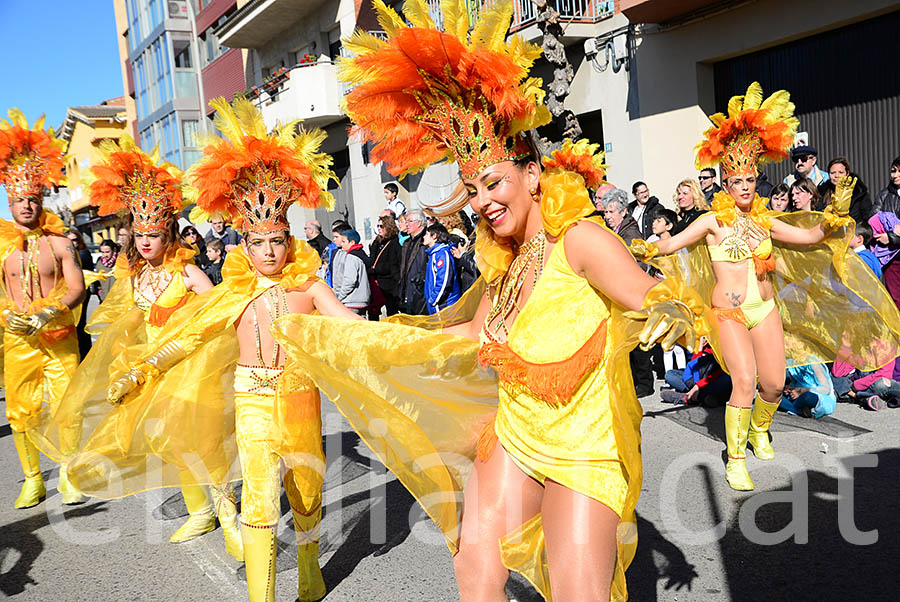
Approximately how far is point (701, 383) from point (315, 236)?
6.49 metres

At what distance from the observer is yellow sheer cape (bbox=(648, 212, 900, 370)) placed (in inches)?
198

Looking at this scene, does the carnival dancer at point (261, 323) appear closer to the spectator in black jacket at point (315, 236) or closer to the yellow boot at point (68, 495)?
the yellow boot at point (68, 495)

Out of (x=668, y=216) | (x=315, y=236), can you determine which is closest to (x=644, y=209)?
(x=668, y=216)

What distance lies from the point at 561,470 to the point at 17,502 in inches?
179

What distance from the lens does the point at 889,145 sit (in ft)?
31.0

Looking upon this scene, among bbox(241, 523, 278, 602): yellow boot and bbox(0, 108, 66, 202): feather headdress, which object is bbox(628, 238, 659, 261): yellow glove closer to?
bbox(241, 523, 278, 602): yellow boot

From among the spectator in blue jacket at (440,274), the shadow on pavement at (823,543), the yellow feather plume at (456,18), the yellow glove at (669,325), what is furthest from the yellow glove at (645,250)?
the spectator in blue jacket at (440,274)

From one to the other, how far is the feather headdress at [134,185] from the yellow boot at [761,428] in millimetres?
4070

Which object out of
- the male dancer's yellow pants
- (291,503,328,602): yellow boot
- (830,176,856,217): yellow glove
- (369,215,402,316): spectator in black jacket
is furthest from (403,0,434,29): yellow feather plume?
(369,215,402,316): spectator in black jacket

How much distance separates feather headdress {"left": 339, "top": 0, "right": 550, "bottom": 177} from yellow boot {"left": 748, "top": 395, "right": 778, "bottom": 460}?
335 centimetres

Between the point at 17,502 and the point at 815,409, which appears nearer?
the point at 17,502

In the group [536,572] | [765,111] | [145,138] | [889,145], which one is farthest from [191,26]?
[536,572]

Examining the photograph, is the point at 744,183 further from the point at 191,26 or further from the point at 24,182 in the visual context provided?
the point at 191,26

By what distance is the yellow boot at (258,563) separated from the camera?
3100mm
